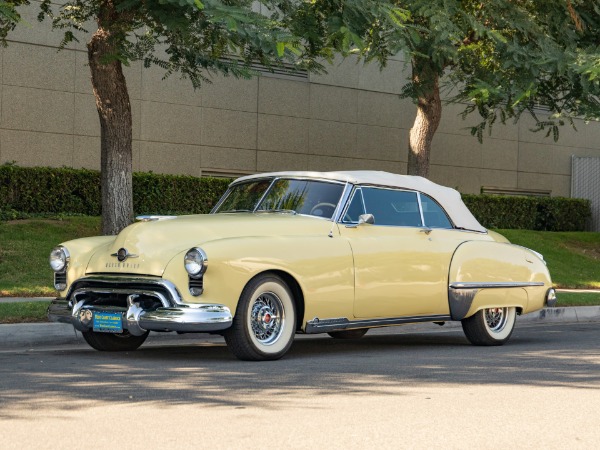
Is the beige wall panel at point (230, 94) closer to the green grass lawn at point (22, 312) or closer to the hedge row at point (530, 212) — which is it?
the hedge row at point (530, 212)

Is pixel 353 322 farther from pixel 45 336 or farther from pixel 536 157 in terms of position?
pixel 536 157

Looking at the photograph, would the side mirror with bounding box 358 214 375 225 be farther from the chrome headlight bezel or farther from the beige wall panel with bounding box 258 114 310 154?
the beige wall panel with bounding box 258 114 310 154

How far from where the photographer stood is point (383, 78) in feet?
92.0

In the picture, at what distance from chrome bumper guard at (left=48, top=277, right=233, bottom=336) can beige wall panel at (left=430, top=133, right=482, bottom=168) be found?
2073 cm

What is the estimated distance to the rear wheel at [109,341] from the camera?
1018cm

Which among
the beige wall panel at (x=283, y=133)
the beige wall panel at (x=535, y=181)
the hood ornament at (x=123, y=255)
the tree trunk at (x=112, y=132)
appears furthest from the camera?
the beige wall panel at (x=535, y=181)

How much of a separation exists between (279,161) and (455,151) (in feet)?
20.7

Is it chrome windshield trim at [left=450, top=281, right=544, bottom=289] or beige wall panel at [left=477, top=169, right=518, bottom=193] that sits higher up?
beige wall panel at [left=477, top=169, right=518, bottom=193]

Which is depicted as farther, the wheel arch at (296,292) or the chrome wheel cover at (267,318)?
the wheel arch at (296,292)

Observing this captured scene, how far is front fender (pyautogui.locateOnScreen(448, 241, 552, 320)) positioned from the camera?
429 inches

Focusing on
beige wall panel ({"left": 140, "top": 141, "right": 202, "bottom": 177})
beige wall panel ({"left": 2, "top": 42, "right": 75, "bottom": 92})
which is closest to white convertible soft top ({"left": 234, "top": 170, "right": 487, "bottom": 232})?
beige wall panel ({"left": 2, "top": 42, "right": 75, "bottom": 92})

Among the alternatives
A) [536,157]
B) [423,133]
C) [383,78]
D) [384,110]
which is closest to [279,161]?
[384,110]

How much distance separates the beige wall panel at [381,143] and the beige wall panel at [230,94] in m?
3.55

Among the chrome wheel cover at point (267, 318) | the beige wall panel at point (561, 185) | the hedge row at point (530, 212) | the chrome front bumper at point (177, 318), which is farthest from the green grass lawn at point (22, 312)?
the beige wall panel at point (561, 185)
